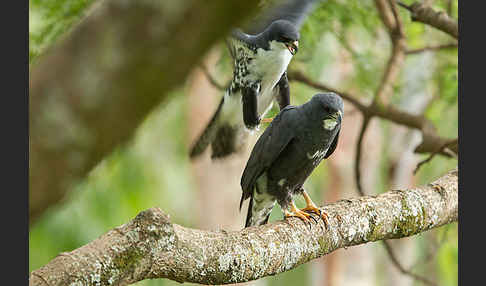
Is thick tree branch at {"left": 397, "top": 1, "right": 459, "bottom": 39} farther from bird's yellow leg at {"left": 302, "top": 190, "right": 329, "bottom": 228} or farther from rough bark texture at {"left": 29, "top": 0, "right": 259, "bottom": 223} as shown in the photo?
rough bark texture at {"left": 29, "top": 0, "right": 259, "bottom": 223}

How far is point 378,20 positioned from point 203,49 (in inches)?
166

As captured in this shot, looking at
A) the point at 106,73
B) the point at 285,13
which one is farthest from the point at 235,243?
the point at 106,73

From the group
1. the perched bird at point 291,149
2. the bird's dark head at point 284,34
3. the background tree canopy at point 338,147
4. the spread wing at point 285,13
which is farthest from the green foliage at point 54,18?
the perched bird at point 291,149

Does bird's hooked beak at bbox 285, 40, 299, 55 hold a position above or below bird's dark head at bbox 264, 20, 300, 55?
below

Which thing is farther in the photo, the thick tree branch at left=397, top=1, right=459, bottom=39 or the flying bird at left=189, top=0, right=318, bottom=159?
the thick tree branch at left=397, top=1, right=459, bottom=39

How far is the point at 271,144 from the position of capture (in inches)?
135

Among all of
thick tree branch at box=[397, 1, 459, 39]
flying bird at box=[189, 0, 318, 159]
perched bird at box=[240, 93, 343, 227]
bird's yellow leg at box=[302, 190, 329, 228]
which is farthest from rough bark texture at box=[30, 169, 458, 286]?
thick tree branch at box=[397, 1, 459, 39]

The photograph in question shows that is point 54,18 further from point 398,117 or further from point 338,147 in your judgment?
point 338,147

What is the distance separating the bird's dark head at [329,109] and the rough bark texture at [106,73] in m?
2.30

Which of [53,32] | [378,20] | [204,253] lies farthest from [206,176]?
[204,253]

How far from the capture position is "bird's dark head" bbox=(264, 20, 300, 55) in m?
3.03

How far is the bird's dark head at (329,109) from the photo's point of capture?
3.29m

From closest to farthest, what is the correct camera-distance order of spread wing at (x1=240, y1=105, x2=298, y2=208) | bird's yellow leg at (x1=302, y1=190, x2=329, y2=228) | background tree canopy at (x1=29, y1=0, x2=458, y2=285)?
bird's yellow leg at (x1=302, y1=190, x2=329, y2=228)
spread wing at (x1=240, y1=105, x2=298, y2=208)
background tree canopy at (x1=29, y1=0, x2=458, y2=285)

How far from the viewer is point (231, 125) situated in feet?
10.9
